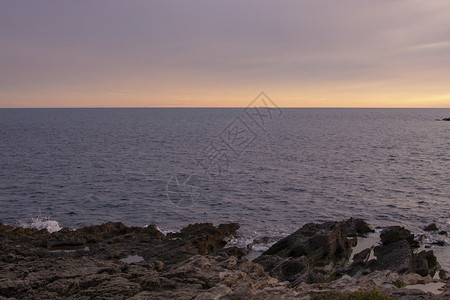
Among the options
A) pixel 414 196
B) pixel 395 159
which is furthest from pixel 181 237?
pixel 395 159

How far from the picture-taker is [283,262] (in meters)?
19.8

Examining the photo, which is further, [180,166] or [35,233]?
[180,166]

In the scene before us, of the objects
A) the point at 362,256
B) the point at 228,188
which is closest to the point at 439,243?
the point at 362,256

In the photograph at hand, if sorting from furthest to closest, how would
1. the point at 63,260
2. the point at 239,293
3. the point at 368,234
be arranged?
the point at 368,234
the point at 63,260
the point at 239,293

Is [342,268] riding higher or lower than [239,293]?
lower

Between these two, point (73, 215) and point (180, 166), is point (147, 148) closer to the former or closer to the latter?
point (180, 166)

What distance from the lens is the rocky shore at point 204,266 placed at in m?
14.7

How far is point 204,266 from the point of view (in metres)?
17.4

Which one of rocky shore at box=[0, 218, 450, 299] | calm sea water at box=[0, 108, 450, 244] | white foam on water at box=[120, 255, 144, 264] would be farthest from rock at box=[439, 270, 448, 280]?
white foam on water at box=[120, 255, 144, 264]

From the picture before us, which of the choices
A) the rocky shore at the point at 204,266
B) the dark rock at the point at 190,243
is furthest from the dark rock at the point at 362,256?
the dark rock at the point at 190,243

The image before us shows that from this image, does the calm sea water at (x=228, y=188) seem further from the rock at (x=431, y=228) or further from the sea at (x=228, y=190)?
the rock at (x=431, y=228)

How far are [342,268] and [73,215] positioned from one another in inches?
906

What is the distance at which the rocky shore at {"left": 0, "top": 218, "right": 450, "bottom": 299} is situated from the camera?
14680 mm

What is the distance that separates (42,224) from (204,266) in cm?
1885
